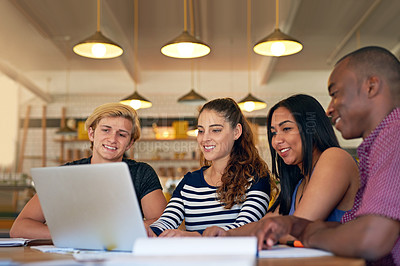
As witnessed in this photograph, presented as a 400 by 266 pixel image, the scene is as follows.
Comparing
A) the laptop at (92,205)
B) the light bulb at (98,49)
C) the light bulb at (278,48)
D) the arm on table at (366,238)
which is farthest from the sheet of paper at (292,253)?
the light bulb at (98,49)

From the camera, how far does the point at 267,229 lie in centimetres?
121

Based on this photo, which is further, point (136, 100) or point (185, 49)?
point (136, 100)

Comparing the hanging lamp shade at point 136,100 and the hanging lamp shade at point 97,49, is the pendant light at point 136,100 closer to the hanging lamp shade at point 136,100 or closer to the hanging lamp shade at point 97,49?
the hanging lamp shade at point 136,100

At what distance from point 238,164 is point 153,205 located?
1.51 feet

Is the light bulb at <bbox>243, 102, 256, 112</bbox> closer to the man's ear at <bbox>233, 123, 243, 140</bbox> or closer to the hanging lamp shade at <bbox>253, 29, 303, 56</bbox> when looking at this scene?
the hanging lamp shade at <bbox>253, 29, 303, 56</bbox>

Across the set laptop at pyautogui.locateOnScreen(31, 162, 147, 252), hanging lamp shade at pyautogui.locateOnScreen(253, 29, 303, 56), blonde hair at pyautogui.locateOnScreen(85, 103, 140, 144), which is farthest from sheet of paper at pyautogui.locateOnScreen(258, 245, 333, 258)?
hanging lamp shade at pyautogui.locateOnScreen(253, 29, 303, 56)

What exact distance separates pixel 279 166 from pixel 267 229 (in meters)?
0.87

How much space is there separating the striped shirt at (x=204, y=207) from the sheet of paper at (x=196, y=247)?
0.77 metres

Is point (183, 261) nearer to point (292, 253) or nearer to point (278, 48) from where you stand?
point (292, 253)

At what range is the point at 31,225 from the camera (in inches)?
78.0

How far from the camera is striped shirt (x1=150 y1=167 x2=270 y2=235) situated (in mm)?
1885

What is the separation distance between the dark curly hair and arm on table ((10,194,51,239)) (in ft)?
2.58

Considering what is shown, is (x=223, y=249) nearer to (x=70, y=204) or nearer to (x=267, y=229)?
(x=267, y=229)

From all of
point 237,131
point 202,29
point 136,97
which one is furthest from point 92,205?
point 202,29
